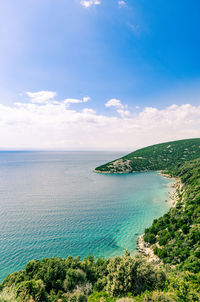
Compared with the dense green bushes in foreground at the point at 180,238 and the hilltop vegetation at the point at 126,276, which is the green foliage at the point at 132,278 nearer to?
the hilltop vegetation at the point at 126,276

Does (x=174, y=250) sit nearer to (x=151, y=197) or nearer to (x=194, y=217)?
(x=194, y=217)

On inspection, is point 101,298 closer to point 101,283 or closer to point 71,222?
point 101,283

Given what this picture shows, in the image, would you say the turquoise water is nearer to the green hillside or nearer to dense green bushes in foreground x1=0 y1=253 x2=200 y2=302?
dense green bushes in foreground x1=0 y1=253 x2=200 y2=302

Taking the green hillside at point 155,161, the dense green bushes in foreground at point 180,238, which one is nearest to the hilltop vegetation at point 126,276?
the dense green bushes in foreground at point 180,238

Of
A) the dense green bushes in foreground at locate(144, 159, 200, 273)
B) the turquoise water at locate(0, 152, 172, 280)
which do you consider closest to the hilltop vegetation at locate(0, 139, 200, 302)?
the dense green bushes in foreground at locate(144, 159, 200, 273)

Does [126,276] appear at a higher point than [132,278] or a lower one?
→ higher

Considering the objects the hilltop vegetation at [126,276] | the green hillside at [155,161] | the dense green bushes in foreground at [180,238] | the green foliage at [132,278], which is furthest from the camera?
the green hillside at [155,161]

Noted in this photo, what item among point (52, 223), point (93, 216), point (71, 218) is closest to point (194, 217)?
point (93, 216)

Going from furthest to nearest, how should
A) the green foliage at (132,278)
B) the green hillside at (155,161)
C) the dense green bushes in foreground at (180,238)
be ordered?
the green hillside at (155,161) → the dense green bushes in foreground at (180,238) → the green foliage at (132,278)

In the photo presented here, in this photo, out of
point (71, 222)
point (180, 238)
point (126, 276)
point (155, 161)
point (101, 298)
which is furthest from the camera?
point (155, 161)

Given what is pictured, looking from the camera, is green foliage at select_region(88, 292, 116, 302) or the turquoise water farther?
the turquoise water

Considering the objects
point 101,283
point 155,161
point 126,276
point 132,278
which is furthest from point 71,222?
point 155,161
